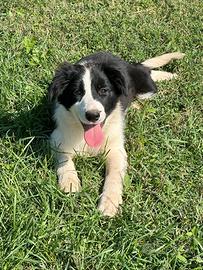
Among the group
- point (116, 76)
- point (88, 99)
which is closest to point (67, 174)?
point (88, 99)

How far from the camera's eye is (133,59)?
559cm

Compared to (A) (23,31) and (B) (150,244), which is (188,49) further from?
(B) (150,244)

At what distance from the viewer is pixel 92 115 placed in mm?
3795

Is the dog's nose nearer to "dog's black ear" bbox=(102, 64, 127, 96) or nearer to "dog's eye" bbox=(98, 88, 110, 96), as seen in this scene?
"dog's eye" bbox=(98, 88, 110, 96)

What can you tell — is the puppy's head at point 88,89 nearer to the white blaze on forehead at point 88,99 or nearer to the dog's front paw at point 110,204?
the white blaze on forehead at point 88,99

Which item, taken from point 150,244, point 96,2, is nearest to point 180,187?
point 150,244

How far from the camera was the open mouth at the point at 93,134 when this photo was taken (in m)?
4.06

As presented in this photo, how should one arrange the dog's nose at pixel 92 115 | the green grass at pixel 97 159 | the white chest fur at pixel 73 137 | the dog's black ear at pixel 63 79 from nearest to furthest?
the green grass at pixel 97 159 < the dog's nose at pixel 92 115 < the dog's black ear at pixel 63 79 < the white chest fur at pixel 73 137

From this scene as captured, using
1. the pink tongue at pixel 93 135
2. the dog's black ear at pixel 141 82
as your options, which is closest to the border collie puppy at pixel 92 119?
the pink tongue at pixel 93 135

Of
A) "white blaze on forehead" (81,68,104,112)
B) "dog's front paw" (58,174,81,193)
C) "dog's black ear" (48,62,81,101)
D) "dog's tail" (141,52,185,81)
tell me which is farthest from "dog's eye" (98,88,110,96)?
"dog's tail" (141,52,185,81)

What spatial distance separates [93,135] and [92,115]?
0.33 meters

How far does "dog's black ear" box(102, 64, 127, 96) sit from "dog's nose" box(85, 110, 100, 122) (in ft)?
1.35

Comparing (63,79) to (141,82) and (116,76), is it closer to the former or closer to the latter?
(116,76)

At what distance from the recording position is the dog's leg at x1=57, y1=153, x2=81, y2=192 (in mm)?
3807
